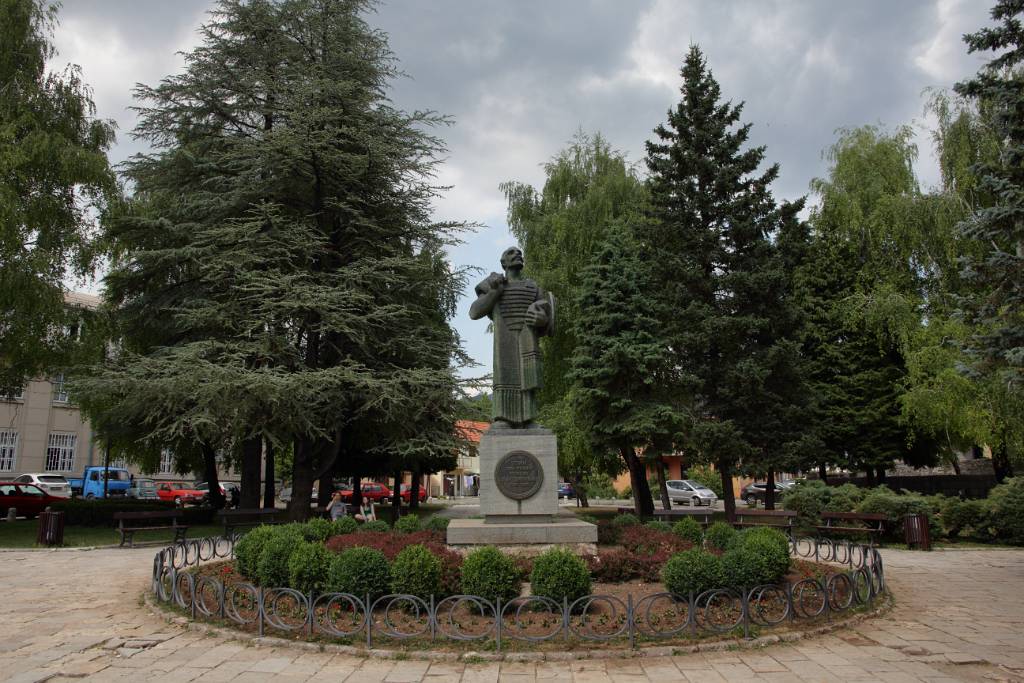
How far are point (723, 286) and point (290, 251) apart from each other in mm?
13144

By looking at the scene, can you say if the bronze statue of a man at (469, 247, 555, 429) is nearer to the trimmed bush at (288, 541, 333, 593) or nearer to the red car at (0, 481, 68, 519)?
the trimmed bush at (288, 541, 333, 593)

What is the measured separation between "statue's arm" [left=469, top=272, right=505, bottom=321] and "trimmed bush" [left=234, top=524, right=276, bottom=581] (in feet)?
15.2

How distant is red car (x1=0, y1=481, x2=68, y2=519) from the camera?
26094 millimetres

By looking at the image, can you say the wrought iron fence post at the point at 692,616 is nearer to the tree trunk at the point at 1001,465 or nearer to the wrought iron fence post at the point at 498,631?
the wrought iron fence post at the point at 498,631

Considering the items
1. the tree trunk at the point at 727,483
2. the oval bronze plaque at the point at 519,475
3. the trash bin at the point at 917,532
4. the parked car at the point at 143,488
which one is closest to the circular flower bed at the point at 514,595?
the oval bronze plaque at the point at 519,475

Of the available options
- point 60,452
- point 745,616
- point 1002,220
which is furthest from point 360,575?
point 60,452

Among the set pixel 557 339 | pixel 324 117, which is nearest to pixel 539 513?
pixel 324 117

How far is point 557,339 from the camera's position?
996 inches

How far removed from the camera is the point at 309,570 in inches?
330

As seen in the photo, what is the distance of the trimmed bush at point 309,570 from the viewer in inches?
330

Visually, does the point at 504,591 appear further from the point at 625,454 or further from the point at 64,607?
the point at 625,454

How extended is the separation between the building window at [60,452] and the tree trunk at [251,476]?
29.8 meters

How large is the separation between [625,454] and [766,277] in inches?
273

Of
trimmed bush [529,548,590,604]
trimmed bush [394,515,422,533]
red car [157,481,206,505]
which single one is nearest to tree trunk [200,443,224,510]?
red car [157,481,206,505]
